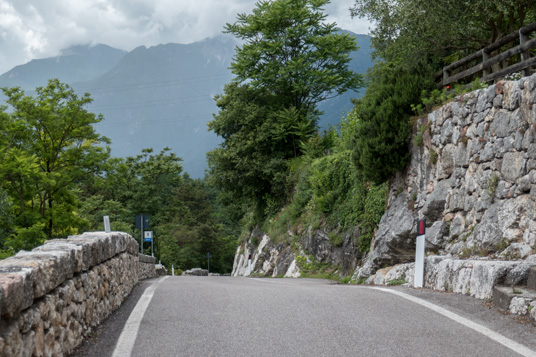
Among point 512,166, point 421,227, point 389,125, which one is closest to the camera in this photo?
point 512,166

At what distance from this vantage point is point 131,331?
579 cm

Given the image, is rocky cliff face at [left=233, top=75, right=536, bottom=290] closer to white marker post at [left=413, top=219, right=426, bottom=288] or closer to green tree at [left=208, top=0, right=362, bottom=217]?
white marker post at [left=413, top=219, right=426, bottom=288]

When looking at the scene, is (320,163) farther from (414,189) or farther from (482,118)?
(482,118)

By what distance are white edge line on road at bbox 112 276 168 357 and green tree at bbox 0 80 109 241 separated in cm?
1675

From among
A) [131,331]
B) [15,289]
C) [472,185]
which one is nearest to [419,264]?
[472,185]

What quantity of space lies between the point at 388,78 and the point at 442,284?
841 centimetres

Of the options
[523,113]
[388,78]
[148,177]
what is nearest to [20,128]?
[388,78]

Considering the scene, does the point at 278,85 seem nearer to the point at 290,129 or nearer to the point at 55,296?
the point at 290,129

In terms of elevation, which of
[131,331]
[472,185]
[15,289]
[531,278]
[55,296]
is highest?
[472,185]

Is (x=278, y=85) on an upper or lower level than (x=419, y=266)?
upper

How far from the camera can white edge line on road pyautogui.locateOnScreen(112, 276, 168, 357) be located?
4980mm

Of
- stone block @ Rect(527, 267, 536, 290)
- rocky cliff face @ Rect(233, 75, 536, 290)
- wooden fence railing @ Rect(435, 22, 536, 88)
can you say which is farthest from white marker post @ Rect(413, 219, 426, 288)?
wooden fence railing @ Rect(435, 22, 536, 88)

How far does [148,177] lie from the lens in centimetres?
5138

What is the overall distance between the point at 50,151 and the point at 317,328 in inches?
909
